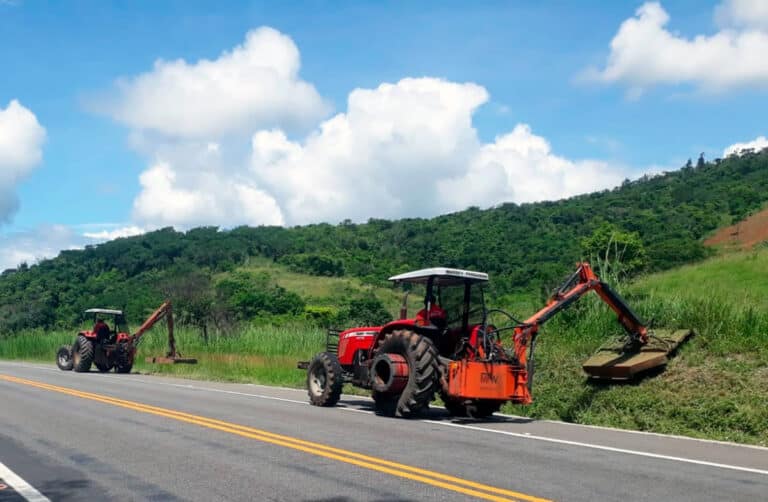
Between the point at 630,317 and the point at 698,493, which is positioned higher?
the point at 630,317

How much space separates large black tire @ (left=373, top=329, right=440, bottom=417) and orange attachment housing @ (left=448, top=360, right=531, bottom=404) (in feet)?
1.14

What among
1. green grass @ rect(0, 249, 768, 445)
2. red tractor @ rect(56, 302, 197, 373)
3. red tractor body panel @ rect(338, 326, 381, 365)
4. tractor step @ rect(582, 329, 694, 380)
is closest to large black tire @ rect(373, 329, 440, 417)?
red tractor body panel @ rect(338, 326, 381, 365)

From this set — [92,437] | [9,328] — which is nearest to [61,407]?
[92,437]

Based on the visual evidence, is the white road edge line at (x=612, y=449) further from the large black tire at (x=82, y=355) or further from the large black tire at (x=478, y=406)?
the large black tire at (x=82, y=355)

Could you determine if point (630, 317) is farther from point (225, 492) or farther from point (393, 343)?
point (225, 492)

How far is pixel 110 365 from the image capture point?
31.0m

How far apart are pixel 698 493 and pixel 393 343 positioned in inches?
286

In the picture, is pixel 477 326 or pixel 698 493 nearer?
pixel 698 493

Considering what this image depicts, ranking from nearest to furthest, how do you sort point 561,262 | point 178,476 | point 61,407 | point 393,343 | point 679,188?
point 178,476 → point 393,343 → point 61,407 → point 561,262 → point 679,188

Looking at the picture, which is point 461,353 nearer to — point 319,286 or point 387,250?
point 319,286

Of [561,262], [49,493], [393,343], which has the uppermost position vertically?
[561,262]

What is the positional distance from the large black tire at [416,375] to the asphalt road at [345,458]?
0.35m

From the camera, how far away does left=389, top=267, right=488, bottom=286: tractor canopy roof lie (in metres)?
14.2

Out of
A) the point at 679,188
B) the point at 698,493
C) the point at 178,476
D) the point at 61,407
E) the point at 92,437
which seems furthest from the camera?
the point at 679,188
